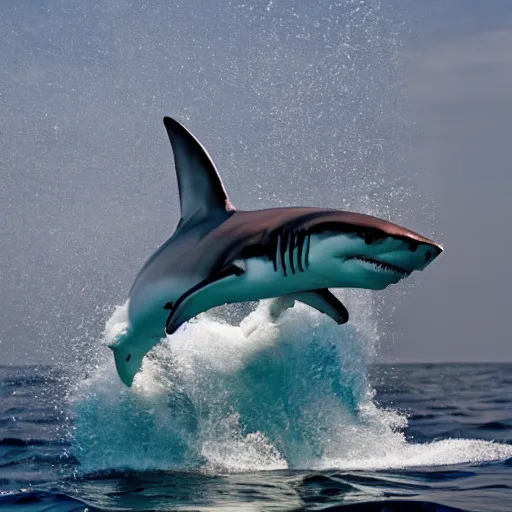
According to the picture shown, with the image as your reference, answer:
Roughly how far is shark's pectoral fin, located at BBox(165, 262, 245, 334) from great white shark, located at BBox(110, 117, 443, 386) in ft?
0.03

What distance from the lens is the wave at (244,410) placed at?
1201cm

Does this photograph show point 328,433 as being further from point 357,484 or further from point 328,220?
point 328,220

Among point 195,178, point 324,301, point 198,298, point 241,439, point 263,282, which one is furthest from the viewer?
point 241,439

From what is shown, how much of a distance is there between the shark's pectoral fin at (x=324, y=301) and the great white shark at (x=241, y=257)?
0.4 inches

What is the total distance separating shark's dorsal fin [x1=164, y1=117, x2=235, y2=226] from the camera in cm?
1107

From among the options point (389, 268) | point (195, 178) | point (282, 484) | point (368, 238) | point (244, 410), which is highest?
point (195, 178)

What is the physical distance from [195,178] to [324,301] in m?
2.15

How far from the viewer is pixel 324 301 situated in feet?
34.9

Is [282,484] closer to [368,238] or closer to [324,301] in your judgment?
[324,301]

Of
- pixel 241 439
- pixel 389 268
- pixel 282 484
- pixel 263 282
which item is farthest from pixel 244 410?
pixel 389 268

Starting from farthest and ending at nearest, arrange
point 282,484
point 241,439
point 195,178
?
1. point 241,439
2. point 195,178
3. point 282,484

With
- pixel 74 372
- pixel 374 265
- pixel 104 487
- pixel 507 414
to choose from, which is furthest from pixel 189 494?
pixel 507 414

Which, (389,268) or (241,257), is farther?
(241,257)

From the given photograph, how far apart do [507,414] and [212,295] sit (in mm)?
12428
